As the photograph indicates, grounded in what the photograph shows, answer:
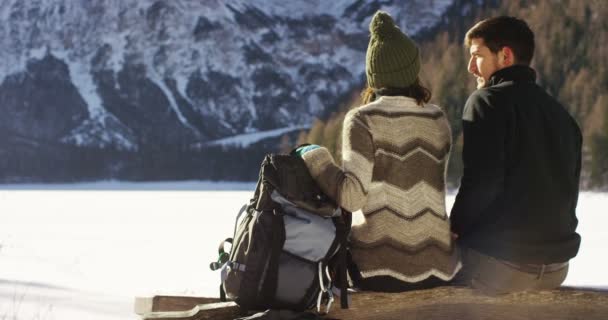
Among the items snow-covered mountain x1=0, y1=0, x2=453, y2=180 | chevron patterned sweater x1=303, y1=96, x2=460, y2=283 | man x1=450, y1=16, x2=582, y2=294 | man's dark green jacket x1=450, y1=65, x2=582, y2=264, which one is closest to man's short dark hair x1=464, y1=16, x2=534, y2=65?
man x1=450, y1=16, x2=582, y2=294

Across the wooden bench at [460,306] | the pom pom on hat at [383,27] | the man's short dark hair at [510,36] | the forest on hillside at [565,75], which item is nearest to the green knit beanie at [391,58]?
the pom pom on hat at [383,27]

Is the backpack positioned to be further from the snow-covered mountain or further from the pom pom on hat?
the snow-covered mountain

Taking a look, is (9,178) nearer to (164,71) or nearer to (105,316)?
(164,71)

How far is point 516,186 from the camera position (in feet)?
11.5

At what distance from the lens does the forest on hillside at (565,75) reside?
53469mm

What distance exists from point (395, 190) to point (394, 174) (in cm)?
7

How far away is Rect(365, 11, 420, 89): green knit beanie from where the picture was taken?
3.56 meters

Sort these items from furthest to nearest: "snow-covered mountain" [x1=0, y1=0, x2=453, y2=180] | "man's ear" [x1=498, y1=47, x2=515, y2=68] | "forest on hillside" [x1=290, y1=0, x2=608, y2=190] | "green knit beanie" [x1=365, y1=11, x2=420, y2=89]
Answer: "snow-covered mountain" [x1=0, y1=0, x2=453, y2=180], "forest on hillside" [x1=290, y1=0, x2=608, y2=190], "man's ear" [x1=498, y1=47, x2=515, y2=68], "green knit beanie" [x1=365, y1=11, x2=420, y2=89]

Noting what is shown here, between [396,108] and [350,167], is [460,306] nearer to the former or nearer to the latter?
[350,167]

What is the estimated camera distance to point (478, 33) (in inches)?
146

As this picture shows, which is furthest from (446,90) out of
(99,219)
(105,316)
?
(105,316)

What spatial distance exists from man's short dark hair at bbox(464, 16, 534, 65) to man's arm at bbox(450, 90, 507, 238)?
259 millimetres

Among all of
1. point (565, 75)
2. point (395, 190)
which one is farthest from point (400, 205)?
point (565, 75)

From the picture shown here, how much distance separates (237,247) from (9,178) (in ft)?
302
